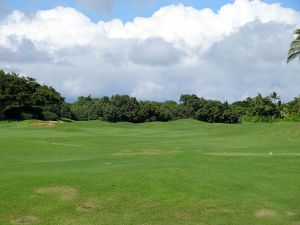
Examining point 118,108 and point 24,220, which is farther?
point 118,108

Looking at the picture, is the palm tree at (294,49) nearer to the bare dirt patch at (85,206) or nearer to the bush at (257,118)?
the bare dirt patch at (85,206)

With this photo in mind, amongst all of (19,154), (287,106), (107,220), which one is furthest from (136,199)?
(287,106)

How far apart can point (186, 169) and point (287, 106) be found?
293ft

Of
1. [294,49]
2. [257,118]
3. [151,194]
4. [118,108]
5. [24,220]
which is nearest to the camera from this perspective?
[24,220]

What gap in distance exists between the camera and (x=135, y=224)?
1305cm

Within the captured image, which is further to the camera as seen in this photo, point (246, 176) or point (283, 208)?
point (246, 176)

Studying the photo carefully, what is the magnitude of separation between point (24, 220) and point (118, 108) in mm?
88365

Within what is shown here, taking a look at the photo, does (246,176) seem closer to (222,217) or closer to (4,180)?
(222,217)

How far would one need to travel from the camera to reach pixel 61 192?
15.0m

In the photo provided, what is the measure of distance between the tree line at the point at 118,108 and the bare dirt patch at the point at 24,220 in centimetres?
6473

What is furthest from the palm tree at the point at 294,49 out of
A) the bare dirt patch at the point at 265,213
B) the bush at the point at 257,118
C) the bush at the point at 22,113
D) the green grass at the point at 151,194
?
the bush at the point at 257,118

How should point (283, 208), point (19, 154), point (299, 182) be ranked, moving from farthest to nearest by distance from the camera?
point (19, 154) < point (299, 182) < point (283, 208)

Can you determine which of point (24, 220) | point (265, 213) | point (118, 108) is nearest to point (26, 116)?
point (118, 108)

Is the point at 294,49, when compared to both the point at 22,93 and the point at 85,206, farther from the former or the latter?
the point at 22,93
